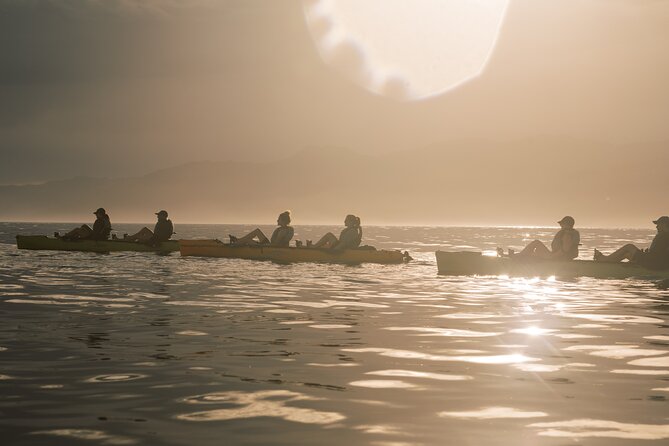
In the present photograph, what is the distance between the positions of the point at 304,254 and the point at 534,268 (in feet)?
35.9

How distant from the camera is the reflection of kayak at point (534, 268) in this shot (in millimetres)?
30125

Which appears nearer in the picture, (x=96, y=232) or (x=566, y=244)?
(x=566, y=244)

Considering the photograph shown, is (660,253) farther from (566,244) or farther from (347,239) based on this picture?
(347,239)

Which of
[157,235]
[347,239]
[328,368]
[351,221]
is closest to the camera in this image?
[328,368]

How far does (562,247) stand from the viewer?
31.2 metres

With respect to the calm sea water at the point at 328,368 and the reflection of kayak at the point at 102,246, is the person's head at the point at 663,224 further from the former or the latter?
the reflection of kayak at the point at 102,246

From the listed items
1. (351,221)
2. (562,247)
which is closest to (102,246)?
(351,221)

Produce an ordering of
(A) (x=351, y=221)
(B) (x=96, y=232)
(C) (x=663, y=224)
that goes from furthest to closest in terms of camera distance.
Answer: (B) (x=96, y=232) → (A) (x=351, y=221) → (C) (x=663, y=224)

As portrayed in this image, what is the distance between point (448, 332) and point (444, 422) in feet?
24.1

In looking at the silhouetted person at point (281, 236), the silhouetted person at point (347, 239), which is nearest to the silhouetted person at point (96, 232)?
the silhouetted person at point (281, 236)

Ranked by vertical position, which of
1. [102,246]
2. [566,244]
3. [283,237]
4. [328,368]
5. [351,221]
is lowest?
[328,368]

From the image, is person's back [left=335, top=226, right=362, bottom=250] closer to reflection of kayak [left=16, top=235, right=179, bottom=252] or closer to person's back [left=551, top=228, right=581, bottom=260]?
person's back [left=551, top=228, right=581, bottom=260]

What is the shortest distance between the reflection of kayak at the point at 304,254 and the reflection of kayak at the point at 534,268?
4.48 metres

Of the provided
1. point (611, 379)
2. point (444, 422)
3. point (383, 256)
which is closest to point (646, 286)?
point (383, 256)
